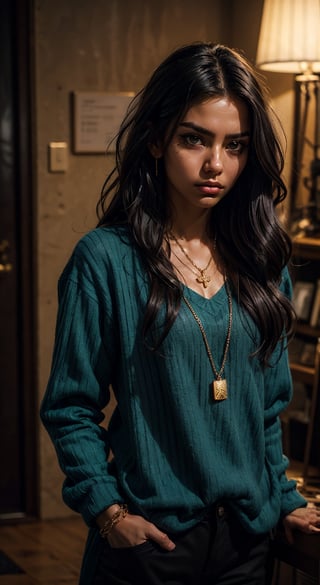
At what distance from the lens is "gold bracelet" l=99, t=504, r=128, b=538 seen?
1501 millimetres

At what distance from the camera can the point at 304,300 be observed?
3443mm

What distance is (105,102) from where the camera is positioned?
3814 millimetres

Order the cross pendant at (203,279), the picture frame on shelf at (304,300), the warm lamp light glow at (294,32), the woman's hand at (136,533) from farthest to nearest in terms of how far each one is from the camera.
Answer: the picture frame on shelf at (304,300)
the warm lamp light glow at (294,32)
the cross pendant at (203,279)
the woman's hand at (136,533)

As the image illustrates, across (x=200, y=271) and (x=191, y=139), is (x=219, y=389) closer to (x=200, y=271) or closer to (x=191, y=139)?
(x=200, y=271)

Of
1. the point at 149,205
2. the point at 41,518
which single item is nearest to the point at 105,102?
the point at 41,518

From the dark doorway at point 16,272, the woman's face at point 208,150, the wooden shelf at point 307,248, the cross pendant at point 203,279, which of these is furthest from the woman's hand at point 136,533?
the dark doorway at point 16,272

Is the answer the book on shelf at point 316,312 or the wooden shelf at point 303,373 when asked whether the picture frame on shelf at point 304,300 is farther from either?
the wooden shelf at point 303,373

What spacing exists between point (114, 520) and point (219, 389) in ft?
0.84

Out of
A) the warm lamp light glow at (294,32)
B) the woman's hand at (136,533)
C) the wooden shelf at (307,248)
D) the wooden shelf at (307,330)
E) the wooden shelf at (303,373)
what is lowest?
the wooden shelf at (303,373)

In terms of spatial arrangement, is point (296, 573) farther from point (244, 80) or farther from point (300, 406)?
point (300, 406)

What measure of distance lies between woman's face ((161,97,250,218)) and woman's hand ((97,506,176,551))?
500 millimetres

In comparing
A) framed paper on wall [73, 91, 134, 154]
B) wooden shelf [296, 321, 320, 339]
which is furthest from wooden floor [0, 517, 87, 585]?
framed paper on wall [73, 91, 134, 154]

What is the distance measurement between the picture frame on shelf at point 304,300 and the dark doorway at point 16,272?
1052 mm

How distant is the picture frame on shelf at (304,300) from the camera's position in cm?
342
